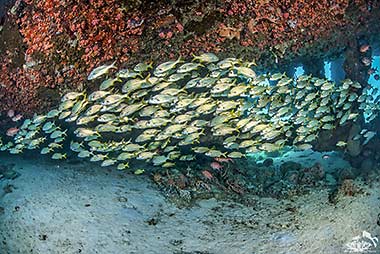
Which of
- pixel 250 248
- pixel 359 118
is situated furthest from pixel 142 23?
pixel 359 118

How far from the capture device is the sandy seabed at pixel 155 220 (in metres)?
5.65

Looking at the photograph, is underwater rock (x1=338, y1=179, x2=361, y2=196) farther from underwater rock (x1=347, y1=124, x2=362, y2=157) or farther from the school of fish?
underwater rock (x1=347, y1=124, x2=362, y2=157)

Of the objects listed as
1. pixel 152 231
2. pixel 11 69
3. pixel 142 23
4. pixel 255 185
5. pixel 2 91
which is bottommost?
pixel 255 185

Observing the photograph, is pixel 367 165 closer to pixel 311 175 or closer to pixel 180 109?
pixel 311 175

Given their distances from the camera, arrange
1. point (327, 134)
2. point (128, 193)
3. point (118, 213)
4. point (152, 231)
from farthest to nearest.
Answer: point (327, 134) → point (128, 193) → point (118, 213) → point (152, 231)

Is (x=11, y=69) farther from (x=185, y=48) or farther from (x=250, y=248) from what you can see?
(x=250, y=248)

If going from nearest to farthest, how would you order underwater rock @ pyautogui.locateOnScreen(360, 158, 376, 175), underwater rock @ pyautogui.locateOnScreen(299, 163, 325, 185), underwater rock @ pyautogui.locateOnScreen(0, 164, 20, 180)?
underwater rock @ pyautogui.locateOnScreen(0, 164, 20, 180)
underwater rock @ pyautogui.locateOnScreen(299, 163, 325, 185)
underwater rock @ pyautogui.locateOnScreen(360, 158, 376, 175)

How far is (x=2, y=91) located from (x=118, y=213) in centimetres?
497

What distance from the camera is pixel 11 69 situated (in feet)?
28.5
